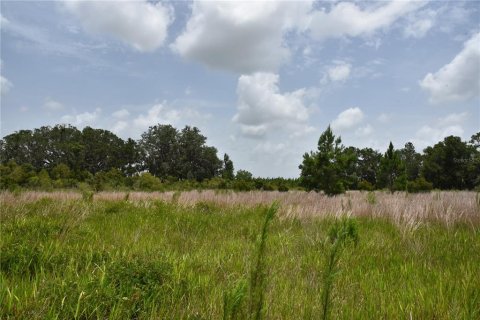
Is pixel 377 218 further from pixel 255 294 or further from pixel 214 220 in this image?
pixel 255 294

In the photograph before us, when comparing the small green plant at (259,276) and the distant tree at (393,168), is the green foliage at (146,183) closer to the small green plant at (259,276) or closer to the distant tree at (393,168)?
the distant tree at (393,168)

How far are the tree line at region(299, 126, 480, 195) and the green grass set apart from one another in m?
11.7

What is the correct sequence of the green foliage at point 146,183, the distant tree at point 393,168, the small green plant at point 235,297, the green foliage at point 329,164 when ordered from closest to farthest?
the small green plant at point 235,297 < the green foliage at point 329,164 < the green foliage at point 146,183 < the distant tree at point 393,168

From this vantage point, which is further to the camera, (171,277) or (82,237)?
(82,237)

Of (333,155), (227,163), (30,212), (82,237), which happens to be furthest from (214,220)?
(227,163)

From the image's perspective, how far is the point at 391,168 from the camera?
35250mm

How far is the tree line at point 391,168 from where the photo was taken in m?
17.1

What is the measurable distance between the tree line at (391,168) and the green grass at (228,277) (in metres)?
11.7

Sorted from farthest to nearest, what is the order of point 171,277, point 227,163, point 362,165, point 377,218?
point 362,165, point 227,163, point 377,218, point 171,277

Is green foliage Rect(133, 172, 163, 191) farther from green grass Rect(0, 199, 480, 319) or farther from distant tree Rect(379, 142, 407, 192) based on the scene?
green grass Rect(0, 199, 480, 319)

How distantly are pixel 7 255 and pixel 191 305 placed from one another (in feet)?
6.58

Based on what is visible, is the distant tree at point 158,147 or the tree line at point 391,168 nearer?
the tree line at point 391,168

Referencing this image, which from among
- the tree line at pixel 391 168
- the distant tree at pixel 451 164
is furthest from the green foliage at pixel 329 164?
the distant tree at pixel 451 164

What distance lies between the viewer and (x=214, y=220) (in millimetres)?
7129
